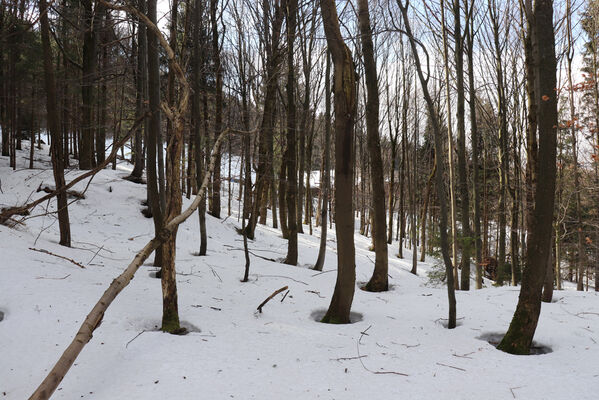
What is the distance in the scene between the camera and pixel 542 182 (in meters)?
3.99

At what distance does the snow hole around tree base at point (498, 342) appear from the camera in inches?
167

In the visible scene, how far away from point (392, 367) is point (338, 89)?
376cm

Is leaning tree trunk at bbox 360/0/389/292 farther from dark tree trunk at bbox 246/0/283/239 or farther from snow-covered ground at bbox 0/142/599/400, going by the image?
dark tree trunk at bbox 246/0/283/239

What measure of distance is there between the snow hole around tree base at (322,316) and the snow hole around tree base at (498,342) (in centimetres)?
174

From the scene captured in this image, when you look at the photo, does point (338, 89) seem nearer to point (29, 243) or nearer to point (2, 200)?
point (29, 243)

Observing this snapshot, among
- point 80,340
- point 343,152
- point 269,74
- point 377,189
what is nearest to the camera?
point 80,340

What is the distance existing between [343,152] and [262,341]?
2853 mm

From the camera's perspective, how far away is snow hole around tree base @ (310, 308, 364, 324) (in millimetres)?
5477

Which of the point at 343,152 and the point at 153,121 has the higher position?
the point at 153,121

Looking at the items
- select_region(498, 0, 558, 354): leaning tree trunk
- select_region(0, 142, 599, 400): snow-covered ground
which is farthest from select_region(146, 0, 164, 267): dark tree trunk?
select_region(498, 0, 558, 354): leaning tree trunk

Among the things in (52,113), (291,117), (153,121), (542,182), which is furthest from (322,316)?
(52,113)

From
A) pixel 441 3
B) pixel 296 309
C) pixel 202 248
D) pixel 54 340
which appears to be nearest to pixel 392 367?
pixel 296 309

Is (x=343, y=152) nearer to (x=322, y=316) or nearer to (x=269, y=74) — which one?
(x=322, y=316)

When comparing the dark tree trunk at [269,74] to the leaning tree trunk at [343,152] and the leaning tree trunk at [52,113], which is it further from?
the leaning tree trunk at [52,113]
